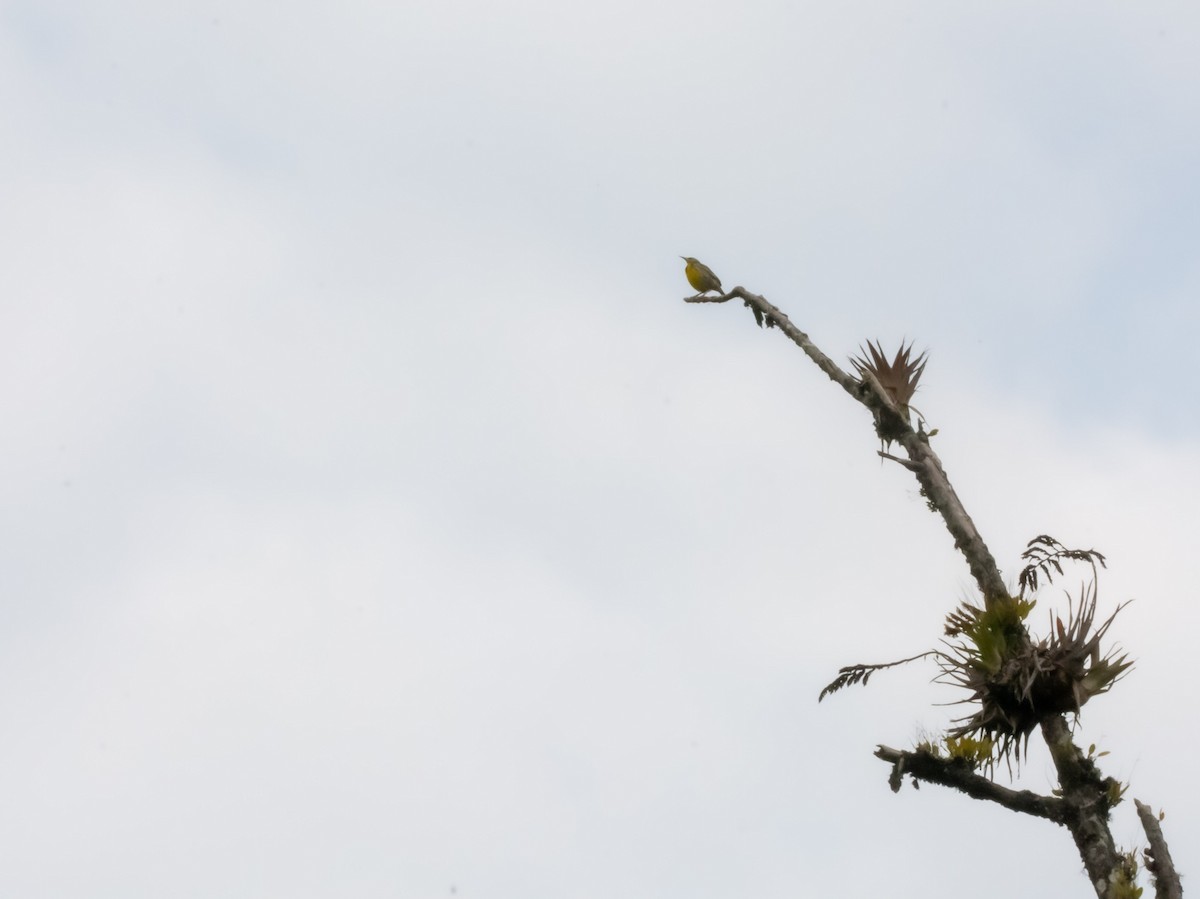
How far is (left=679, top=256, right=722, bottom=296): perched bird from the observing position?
11.3 metres

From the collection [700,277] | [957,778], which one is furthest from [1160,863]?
[700,277]

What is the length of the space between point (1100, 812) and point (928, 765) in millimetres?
1091

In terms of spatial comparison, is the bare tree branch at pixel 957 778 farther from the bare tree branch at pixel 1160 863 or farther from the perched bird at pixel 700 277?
the perched bird at pixel 700 277

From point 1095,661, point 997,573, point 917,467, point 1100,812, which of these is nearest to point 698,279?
point 917,467

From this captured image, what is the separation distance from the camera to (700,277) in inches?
445

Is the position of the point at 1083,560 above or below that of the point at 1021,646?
above

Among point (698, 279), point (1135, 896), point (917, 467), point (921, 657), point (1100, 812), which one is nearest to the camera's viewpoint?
point (1135, 896)

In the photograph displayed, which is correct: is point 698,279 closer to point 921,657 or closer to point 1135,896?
point 921,657

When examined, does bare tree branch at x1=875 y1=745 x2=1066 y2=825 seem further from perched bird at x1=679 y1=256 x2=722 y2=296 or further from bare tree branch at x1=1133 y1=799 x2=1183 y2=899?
perched bird at x1=679 y1=256 x2=722 y2=296

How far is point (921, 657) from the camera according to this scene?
30.3 ft

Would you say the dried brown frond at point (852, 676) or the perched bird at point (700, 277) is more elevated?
the perched bird at point (700, 277)

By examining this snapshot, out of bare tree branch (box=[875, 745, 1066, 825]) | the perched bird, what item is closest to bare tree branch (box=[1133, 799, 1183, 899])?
bare tree branch (box=[875, 745, 1066, 825])

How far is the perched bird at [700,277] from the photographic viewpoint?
11.3 meters

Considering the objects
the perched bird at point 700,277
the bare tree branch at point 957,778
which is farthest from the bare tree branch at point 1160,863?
the perched bird at point 700,277
